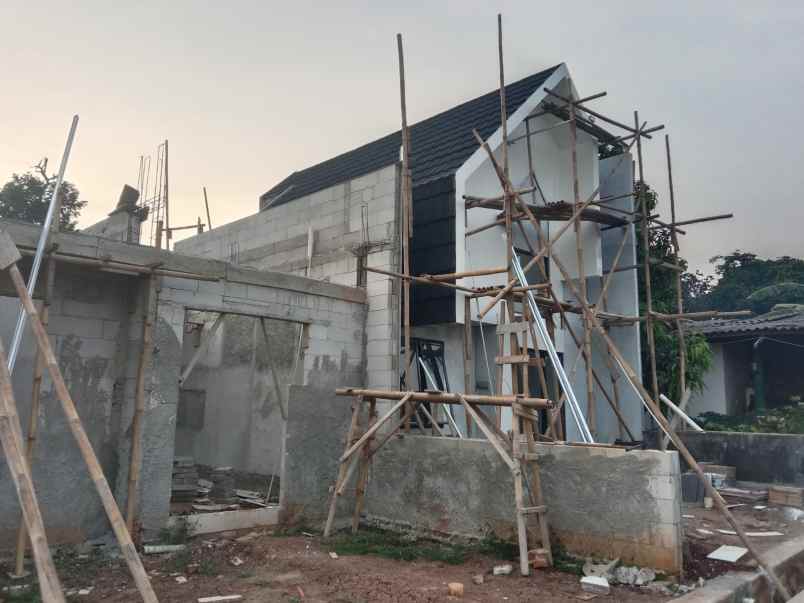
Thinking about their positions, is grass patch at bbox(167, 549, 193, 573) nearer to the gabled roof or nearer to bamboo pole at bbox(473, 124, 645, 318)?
bamboo pole at bbox(473, 124, 645, 318)

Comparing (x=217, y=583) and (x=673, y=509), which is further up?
(x=673, y=509)

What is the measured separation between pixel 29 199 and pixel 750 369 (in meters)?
28.0

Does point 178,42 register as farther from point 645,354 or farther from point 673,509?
point 645,354

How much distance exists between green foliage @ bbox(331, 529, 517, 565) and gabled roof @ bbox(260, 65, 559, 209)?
243 inches

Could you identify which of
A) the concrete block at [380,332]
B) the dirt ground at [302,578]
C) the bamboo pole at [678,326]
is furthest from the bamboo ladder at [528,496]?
the bamboo pole at [678,326]

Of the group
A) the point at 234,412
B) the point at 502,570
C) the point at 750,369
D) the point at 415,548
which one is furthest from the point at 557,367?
the point at 750,369

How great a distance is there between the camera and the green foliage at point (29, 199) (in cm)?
2623

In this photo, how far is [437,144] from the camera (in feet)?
41.5

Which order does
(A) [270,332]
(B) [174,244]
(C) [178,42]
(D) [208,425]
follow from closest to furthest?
(C) [178,42] → (A) [270,332] → (D) [208,425] → (B) [174,244]

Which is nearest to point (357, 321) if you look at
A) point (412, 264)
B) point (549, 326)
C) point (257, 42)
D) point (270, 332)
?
point (412, 264)

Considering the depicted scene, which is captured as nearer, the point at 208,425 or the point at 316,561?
the point at 316,561

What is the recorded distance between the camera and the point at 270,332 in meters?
11.6

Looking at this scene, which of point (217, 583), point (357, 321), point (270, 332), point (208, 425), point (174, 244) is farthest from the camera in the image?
point (174, 244)

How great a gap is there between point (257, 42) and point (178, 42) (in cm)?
118
